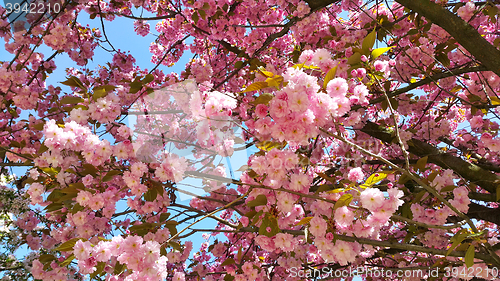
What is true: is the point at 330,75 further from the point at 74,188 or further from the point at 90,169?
the point at 74,188

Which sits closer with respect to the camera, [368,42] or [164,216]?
[368,42]

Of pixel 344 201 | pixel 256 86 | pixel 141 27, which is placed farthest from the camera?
pixel 141 27

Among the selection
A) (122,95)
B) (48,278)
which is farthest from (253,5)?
(48,278)

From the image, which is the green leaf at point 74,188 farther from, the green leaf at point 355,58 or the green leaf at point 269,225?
the green leaf at point 355,58

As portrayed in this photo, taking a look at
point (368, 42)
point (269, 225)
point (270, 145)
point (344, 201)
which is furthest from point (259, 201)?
point (368, 42)

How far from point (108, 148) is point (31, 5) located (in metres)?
2.60

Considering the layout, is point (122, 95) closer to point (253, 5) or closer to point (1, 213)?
point (253, 5)

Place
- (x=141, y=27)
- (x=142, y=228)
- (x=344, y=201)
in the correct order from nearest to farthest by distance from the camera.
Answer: (x=344, y=201) → (x=142, y=228) → (x=141, y=27)

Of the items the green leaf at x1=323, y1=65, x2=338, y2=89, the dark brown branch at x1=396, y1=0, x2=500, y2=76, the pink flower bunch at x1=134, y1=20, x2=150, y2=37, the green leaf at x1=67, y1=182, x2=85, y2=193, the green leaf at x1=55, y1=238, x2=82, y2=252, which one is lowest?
the green leaf at x1=55, y1=238, x2=82, y2=252

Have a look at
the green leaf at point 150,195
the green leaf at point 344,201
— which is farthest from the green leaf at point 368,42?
the green leaf at point 150,195

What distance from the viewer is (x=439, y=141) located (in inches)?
150

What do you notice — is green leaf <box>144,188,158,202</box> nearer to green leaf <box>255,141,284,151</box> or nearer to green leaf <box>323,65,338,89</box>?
green leaf <box>255,141,284,151</box>

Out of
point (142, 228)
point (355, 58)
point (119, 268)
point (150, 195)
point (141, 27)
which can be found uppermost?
point (141, 27)

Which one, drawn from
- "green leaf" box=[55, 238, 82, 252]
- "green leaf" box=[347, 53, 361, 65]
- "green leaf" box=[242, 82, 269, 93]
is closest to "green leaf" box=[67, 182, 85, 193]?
"green leaf" box=[55, 238, 82, 252]
